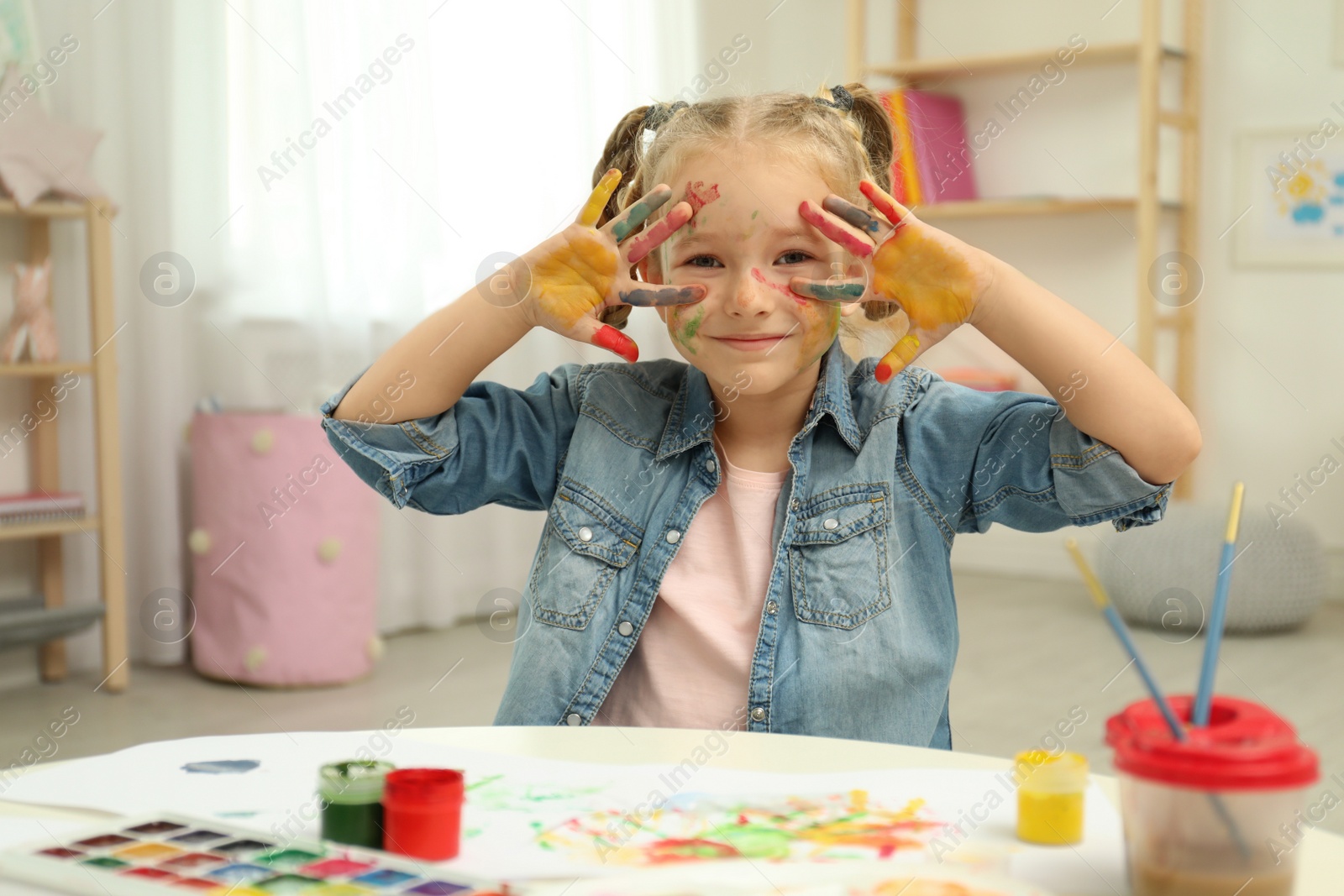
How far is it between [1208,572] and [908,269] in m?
2.31

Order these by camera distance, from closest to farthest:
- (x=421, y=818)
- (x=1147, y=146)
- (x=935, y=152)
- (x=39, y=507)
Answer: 1. (x=421, y=818)
2. (x=39, y=507)
3. (x=1147, y=146)
4. (x=935, y=152)

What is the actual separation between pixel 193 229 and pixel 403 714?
41.8 inches

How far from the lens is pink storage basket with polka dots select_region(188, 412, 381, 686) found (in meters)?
2.45

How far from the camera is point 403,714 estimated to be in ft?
7.44

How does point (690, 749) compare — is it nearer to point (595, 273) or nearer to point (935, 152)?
point (595, 273)

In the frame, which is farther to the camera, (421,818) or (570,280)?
(570,280)

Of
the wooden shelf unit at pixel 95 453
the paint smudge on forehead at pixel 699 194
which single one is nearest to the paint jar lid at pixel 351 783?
the paint smudge on forehead at pixel 699 194

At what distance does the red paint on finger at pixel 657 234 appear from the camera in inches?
38.5

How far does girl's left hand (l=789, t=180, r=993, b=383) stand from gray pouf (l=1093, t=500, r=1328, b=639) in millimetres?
2151

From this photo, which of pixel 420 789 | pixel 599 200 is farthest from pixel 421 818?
pixel 599 200

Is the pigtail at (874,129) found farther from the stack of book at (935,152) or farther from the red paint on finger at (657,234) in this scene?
the stack of book at (935,152)

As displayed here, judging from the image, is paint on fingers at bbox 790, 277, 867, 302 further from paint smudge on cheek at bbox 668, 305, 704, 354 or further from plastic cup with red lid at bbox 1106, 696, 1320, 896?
plastic cup with red lid at bbox 1106, 696, 1320, 896

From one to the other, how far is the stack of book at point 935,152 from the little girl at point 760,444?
257cm

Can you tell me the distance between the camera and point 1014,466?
0.97 m
